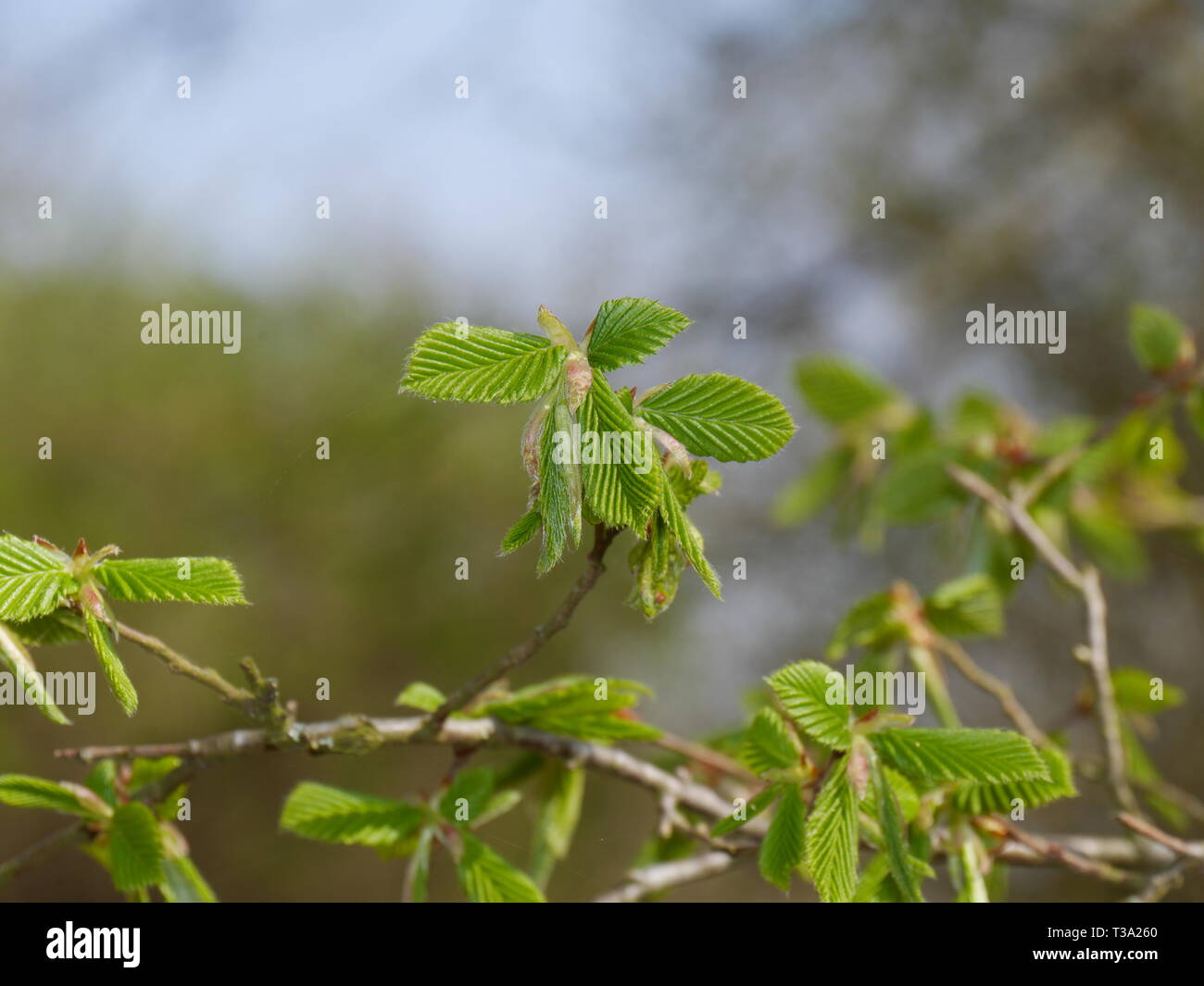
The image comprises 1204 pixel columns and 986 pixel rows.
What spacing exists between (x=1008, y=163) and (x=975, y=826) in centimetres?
165

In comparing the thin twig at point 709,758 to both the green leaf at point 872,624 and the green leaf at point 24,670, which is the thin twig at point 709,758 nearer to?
the green leaf at point 872,624

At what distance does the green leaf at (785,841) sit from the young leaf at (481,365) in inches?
9.0

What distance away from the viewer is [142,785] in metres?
0.50

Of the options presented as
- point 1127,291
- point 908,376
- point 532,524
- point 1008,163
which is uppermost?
point 1008,163

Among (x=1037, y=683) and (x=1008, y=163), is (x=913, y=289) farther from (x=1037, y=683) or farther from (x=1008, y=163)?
(x=1037, y=683)

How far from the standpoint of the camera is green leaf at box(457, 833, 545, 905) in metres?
0.49

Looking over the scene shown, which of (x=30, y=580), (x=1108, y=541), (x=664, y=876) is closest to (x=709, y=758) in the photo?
(x=664, y=876)

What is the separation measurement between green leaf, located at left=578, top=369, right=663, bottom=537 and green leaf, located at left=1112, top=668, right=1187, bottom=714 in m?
0.46

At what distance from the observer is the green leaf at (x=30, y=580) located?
38 centimetres
